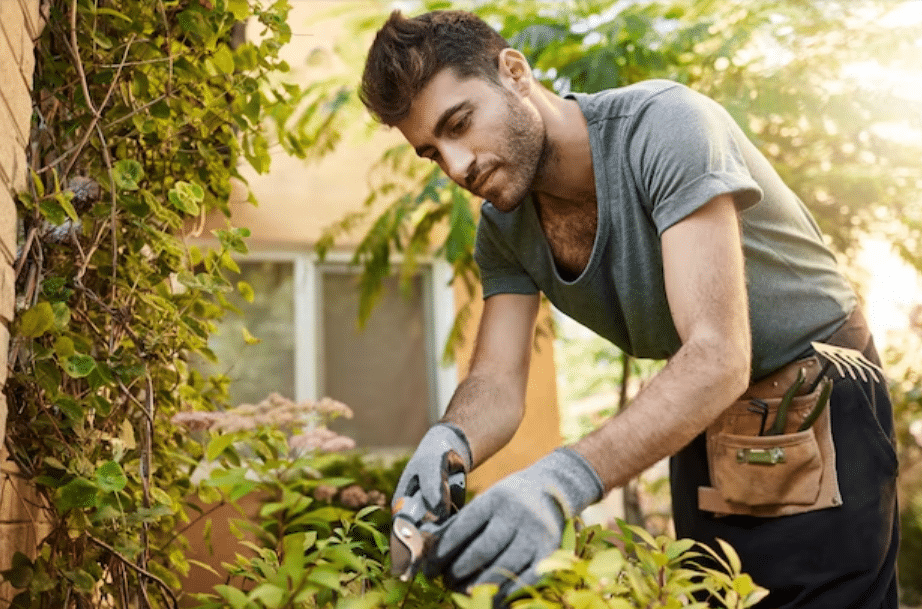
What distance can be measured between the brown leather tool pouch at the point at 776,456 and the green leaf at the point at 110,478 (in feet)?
4.23

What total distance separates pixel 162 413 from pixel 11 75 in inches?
36.4

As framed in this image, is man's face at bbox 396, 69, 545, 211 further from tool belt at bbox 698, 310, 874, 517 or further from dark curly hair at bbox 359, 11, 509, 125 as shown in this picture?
tool belt at bbox 698, 310, 874, 517

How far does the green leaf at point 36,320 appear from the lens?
162 cm

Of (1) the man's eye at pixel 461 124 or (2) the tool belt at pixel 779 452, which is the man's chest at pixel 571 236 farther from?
(2) the tool belt at pixel 779 452

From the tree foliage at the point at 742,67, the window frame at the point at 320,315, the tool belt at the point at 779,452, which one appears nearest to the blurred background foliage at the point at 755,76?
the tree foliage at the point at 742,67

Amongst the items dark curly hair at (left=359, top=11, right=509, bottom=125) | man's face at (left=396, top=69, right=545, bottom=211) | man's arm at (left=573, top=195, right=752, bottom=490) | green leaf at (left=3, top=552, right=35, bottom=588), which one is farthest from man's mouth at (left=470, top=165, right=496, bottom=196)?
green leaf at (left=3, top=552, right=35, bottom=588)

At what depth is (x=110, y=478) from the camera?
1.66 m

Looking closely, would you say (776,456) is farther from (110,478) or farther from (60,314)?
(60,314)

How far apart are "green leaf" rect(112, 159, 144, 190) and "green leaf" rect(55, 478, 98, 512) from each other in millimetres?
582

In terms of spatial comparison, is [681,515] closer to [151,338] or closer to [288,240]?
[151,338]

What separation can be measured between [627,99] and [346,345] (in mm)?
4499

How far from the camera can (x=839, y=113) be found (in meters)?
4.66

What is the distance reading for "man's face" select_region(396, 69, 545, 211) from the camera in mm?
1966

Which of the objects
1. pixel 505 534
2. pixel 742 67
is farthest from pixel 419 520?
pixel 742 67
